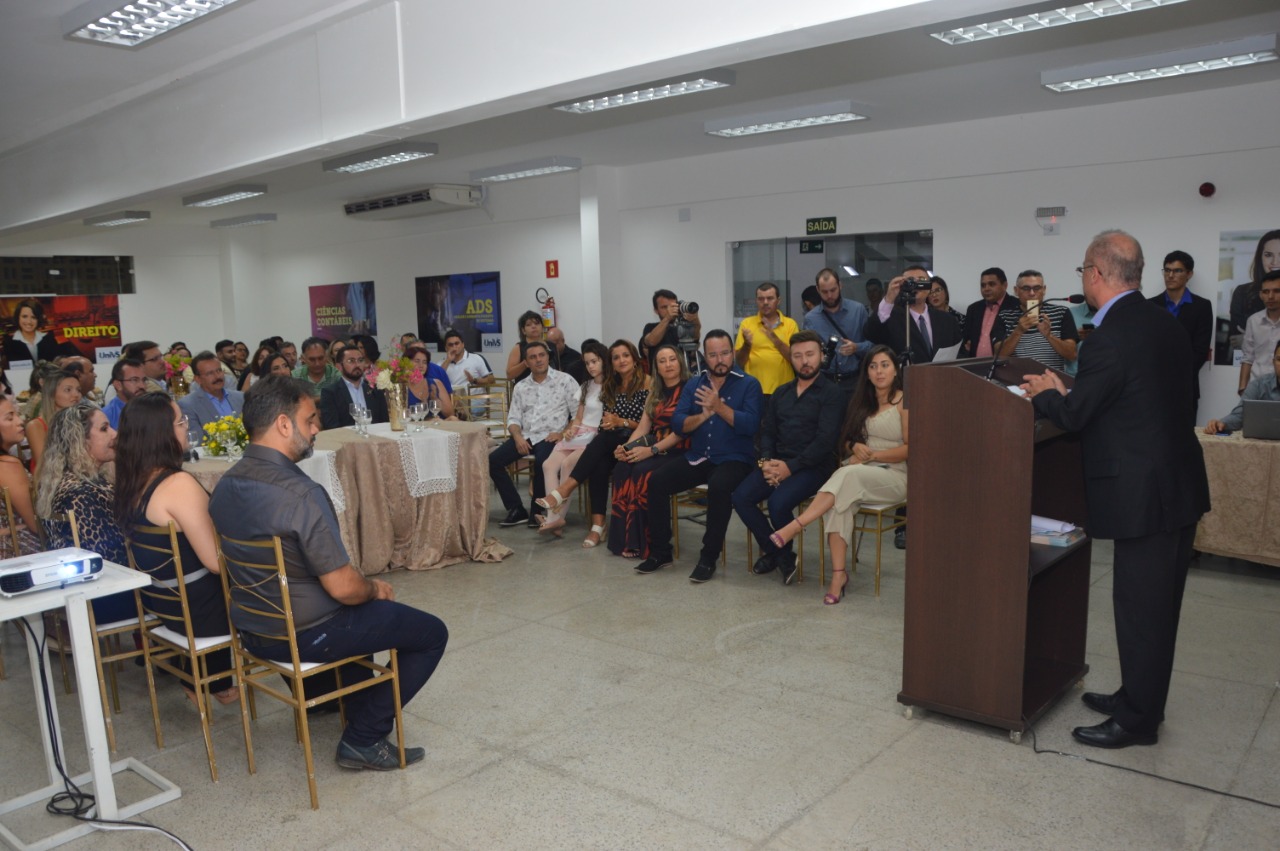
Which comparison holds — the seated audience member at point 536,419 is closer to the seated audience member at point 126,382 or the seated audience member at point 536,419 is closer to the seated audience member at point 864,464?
the seated audience member at point 864,464

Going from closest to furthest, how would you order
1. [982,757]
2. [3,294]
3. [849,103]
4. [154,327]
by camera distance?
[982,757] → [849,103] → [3,294] → [154,327]

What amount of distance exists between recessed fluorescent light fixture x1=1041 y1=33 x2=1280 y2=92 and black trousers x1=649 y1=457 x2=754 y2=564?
3.26 m

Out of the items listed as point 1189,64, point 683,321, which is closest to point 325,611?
point 683,321

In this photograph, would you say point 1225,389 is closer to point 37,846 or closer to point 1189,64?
point 1189,64

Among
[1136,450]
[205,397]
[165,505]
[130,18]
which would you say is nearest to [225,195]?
[205,397]

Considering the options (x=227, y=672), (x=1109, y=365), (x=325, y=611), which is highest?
(x=1109, y=365)

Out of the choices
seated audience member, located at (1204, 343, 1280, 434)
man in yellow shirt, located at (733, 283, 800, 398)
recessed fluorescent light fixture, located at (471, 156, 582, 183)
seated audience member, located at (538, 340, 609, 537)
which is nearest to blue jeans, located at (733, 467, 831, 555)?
seated audience member, located at (538, 340, 609, 537)

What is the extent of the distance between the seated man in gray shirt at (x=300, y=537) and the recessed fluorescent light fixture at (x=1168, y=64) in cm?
519

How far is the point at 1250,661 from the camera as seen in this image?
3.92m

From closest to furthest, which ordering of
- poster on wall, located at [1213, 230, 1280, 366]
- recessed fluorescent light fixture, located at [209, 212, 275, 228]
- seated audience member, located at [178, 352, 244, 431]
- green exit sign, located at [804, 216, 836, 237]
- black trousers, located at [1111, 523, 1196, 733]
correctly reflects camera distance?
black trousers, located at [1111, 523, 1196, 733] < seated audience member, located at [178, 352, 244, 431] < poster on wall, located at [1213, 230, 1280, 366] < green exit sign, located at [804, 216, 836, 237] < recessed fluorescent light fixture, located at [209, 212, 275, 228]

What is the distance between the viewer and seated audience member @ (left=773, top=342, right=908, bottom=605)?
4.78 metres

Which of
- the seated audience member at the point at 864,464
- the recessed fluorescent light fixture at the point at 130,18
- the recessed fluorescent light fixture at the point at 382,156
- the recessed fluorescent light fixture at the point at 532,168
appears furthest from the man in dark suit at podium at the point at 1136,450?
the recessed fluorescent light fixture at the point at 532,168

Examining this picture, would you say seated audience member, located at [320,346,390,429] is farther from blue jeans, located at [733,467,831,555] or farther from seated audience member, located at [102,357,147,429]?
blue jeans, located at [733,467,831,555]

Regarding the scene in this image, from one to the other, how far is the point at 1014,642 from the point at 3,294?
549 inches
